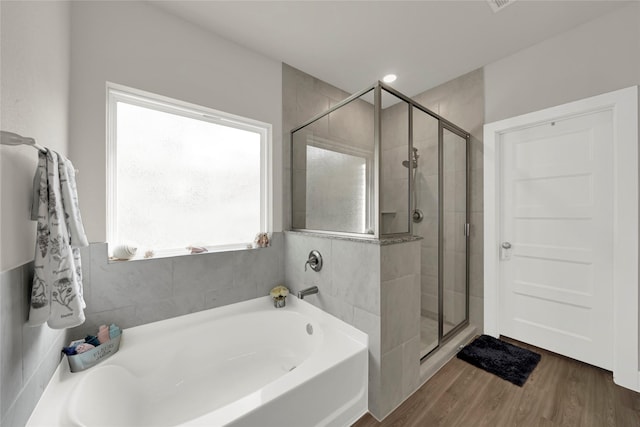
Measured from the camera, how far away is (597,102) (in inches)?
66.7

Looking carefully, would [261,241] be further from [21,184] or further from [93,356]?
[21,184]

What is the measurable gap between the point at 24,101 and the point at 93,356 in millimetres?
1234

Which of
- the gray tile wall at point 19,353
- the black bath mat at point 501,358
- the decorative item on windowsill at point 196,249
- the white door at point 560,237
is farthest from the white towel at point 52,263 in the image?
the white door at point 560,237

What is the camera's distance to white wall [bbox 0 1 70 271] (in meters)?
0.76

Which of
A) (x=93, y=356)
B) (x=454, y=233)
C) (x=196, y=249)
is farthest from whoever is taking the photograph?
(x=454, y=233)

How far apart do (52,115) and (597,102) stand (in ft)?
10.7

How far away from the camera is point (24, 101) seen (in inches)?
34.2

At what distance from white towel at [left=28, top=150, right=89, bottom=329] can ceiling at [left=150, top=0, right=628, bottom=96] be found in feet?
4.73

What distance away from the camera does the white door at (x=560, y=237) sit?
1747 millimetres

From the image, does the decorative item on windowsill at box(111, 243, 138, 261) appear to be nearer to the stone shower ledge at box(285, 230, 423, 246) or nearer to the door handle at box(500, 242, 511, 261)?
the stone shower ledge at box(285, 230, 423, 246)

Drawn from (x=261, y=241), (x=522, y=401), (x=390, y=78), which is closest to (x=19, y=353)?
(x=261, y=241)

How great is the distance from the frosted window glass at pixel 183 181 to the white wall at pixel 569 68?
2.26 m

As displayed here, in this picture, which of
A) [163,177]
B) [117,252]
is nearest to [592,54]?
[163,177]

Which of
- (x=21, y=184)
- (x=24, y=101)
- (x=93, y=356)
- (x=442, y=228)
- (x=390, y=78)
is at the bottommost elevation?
(x=93, y=356)
